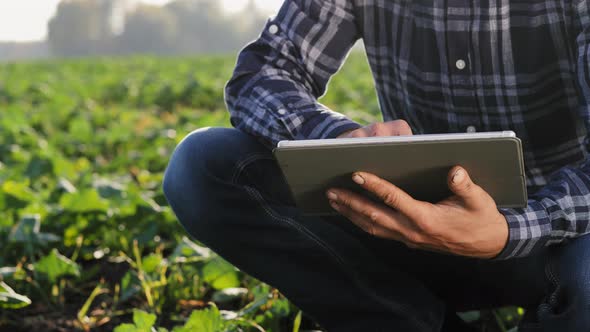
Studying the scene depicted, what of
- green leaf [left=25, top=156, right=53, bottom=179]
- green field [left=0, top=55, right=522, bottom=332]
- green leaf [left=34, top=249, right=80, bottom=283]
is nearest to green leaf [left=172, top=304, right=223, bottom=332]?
green field [left=0, top=55, right=522, bottom=332]

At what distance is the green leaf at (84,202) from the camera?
2439 mm

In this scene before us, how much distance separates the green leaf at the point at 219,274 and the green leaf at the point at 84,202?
0.53 metres

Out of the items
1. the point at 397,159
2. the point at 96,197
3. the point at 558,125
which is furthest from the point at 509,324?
the point at 96,197

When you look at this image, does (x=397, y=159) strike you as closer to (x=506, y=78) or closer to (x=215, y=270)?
(x=506, y=78)

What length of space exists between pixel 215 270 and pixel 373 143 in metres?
0.97

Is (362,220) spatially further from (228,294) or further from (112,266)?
(112,266)

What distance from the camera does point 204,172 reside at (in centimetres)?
171

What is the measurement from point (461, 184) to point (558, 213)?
0.26m

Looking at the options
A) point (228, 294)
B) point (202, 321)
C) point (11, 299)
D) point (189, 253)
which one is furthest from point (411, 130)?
point (11, 299)

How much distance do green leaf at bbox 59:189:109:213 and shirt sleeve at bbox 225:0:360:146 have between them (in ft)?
2.50

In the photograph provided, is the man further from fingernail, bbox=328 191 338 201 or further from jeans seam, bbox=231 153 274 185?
fingernail, bbox=328 191 338 201

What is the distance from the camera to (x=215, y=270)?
82.1 inches

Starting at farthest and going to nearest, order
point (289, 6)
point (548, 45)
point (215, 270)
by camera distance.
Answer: point (215, 270) → point (289, 6) → point (548, 45)

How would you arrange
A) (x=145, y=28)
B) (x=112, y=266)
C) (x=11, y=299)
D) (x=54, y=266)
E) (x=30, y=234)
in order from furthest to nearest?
(x=145, y=28) < (x=112, y=266) < (x=30, y=234) < (x=54, y=266) < (x=11, y=299)
